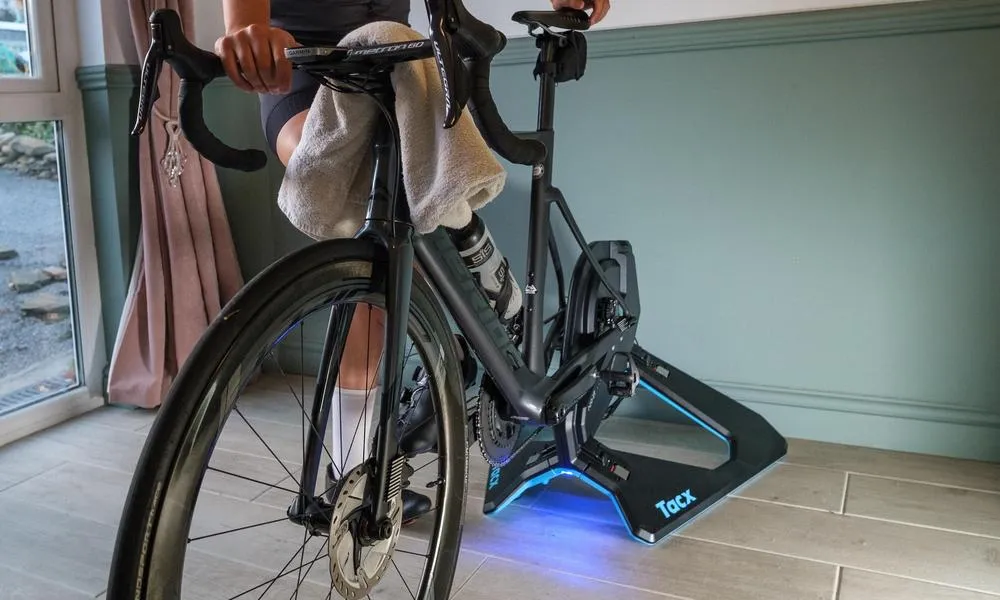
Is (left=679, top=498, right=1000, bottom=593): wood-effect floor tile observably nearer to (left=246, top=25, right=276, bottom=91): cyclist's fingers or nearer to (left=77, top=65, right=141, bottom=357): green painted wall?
(left=246, top=25, right=276, bottom=91): cyclist's fingers

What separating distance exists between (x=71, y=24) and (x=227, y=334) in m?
1.58

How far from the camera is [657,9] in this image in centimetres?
182

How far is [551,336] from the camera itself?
1573mm

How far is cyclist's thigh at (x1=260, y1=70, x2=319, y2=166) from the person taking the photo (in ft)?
3.80

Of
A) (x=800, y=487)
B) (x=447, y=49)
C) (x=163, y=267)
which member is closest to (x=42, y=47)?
(x=163, y=267)

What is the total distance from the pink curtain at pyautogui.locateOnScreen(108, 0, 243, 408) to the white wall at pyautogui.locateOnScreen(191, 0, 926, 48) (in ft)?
2.02

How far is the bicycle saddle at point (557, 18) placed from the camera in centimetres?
131

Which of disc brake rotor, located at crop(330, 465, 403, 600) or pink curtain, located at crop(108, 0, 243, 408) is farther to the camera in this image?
pink curtain, located at crop(108, 0, 243, 408)

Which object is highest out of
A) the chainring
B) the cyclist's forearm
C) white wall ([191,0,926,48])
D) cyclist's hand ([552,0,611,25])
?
white wall ([191,0,926,48])

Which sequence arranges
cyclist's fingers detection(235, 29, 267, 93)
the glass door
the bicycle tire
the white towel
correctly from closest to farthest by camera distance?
the bicycle tire < cyclist's fingers detection(235, 29, 267, 93) < the white towel < the glass door

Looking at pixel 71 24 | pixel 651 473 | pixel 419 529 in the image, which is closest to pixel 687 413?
pixel 651 473

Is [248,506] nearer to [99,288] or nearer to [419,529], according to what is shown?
[419,529]

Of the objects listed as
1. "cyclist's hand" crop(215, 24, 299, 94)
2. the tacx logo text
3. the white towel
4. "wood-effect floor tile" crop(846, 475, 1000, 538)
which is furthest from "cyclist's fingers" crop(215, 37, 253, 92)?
"wood-effect floor tile" crop(846, 475, 1000, 538)

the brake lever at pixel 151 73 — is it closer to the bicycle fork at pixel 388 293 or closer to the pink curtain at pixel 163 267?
the bicycle fork at pixel 388 293
